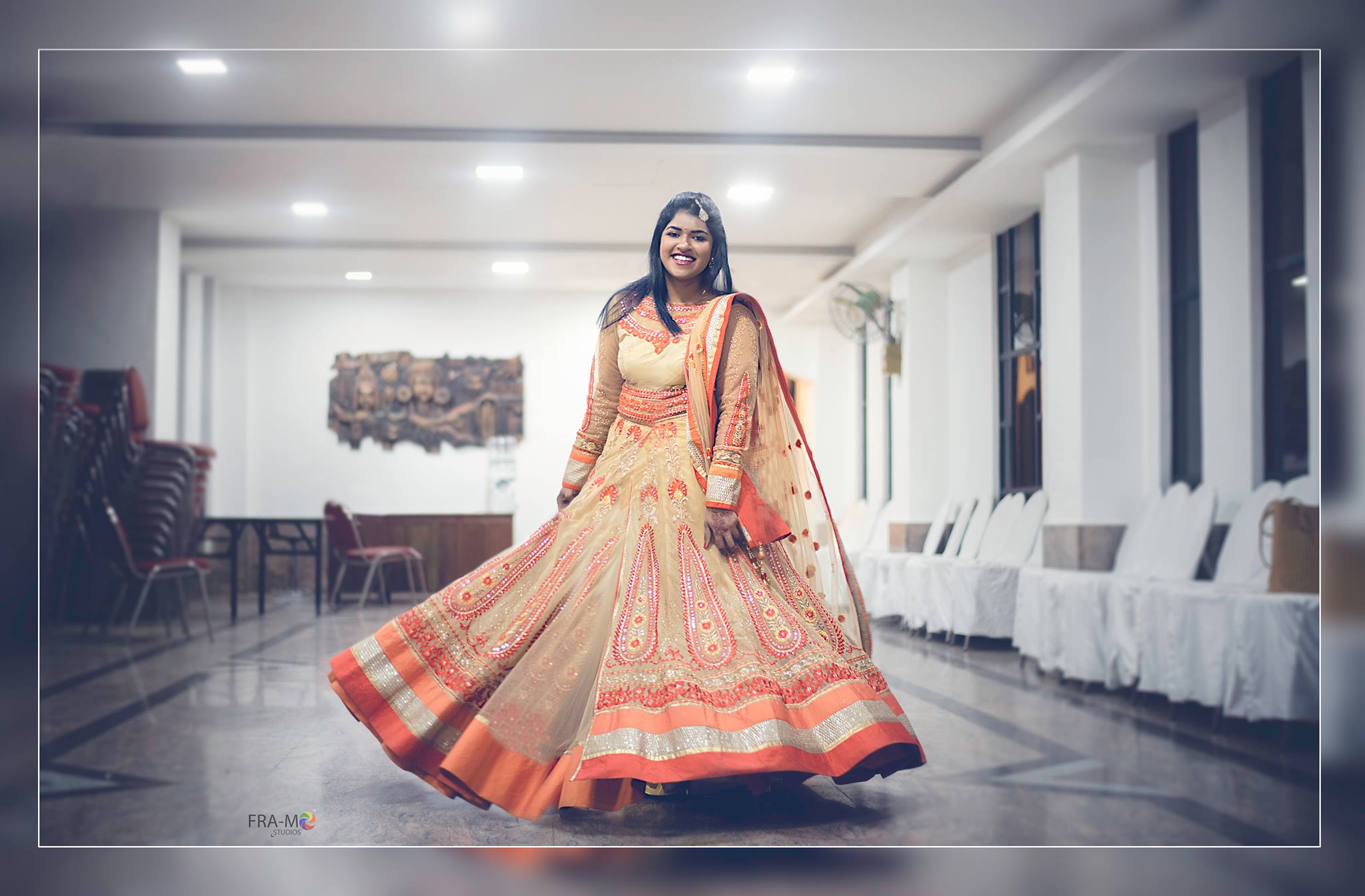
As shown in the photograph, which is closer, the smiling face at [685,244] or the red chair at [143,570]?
the smiling face at [685,244]

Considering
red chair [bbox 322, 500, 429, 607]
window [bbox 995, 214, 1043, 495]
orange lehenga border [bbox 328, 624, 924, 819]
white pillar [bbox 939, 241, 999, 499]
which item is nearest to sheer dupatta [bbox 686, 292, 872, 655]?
orange lehenga border [bbox 328, 624, 924, 819]

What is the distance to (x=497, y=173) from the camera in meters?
3.88

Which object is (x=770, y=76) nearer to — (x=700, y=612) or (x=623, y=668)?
(x=700, y=612)

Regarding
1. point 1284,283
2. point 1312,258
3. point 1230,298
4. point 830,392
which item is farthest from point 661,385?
point 830,392

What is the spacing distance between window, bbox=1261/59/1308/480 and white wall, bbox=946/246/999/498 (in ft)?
7.91

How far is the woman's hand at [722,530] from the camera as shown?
2.20m

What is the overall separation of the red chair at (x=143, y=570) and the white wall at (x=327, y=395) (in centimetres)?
76

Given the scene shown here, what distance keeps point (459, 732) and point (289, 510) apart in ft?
5.02

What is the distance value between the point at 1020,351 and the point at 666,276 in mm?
4084

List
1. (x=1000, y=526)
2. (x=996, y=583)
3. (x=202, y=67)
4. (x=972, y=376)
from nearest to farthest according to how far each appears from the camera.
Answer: (x=202, y=67) < (x=996, y=583) < (x=1000, y=526) < (x=972, y=376)

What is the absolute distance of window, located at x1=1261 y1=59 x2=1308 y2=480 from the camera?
11.0 ft
